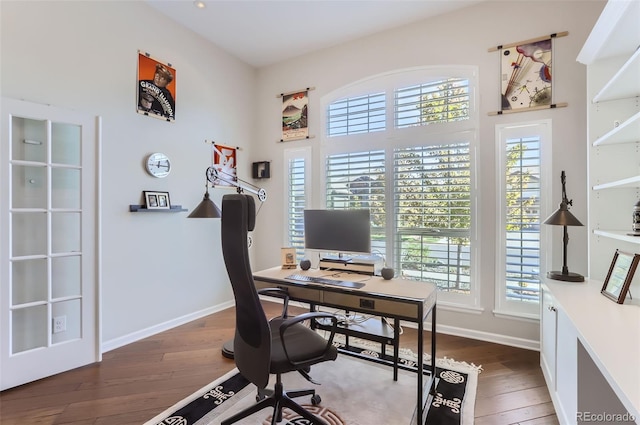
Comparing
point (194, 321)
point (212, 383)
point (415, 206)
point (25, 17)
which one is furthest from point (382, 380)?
point (25, 17)

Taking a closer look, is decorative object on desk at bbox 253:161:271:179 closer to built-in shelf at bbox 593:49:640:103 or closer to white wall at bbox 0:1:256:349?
white wall at bbox 0:1:256:349

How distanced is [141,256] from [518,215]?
12.2 ft

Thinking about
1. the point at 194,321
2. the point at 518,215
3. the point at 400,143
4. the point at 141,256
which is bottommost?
the point at 194,321

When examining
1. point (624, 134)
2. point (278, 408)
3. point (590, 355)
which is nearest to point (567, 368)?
point (590, 355)

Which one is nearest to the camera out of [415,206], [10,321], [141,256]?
[10,321]

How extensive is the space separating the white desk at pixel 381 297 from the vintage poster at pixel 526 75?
79.5 inches

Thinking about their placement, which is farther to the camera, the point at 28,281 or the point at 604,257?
the point at 28,281

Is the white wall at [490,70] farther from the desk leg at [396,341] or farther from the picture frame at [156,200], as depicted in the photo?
the picture frame at [156,200]

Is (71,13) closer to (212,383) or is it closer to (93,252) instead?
(93,252)

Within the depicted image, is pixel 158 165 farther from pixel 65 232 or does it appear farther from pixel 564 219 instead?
pixel 564 219

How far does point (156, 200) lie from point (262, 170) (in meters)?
1.53

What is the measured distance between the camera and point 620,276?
1.80 meters

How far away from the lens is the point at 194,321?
348 cm

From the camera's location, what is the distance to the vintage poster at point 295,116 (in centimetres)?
397
